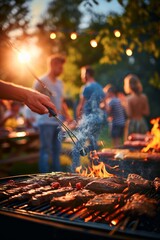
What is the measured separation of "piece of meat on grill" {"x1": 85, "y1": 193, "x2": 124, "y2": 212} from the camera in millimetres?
2580

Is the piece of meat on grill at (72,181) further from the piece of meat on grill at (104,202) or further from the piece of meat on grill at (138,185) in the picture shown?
the piece of meat on grill at (104,202)

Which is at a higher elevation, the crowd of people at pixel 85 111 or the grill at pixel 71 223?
the crowd of people at pixel 85 111

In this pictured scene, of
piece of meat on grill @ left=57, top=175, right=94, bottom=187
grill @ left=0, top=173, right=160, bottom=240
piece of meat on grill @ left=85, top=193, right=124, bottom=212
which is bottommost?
grill @ left=0, top=173, right=160, bottom=240

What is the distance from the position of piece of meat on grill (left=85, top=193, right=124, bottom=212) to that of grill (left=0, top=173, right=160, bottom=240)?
45mm

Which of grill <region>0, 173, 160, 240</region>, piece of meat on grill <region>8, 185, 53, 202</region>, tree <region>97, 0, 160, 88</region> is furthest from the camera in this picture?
tree <region>97, 0, 160, 88</region>

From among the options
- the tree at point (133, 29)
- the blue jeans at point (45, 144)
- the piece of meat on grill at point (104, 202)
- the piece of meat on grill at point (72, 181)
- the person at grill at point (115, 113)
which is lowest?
the piece of meat on grill at point (104, 202)

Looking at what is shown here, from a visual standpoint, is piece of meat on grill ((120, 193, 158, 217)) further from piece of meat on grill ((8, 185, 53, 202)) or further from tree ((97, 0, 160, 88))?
tree ((97, 0, 160, 88))

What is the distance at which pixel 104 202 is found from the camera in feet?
8.63

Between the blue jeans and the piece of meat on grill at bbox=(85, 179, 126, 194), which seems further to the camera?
the blue jeans

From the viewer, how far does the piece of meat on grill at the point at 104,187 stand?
308cm

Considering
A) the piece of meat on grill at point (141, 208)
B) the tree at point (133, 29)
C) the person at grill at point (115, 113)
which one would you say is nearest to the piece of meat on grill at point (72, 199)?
the piece of meat on grill at point (141, 208)

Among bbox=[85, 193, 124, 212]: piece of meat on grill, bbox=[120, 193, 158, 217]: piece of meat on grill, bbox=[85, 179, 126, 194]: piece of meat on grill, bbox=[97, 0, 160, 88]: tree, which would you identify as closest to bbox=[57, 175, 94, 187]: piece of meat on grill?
bbox=[85, 179, 126, 194]: piece of meat on grill

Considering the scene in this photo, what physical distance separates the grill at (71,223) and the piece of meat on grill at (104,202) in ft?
0.15

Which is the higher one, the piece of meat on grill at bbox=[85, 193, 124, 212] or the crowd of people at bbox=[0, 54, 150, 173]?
the crowd of people at bbox=[0, 54, 150, 173]
